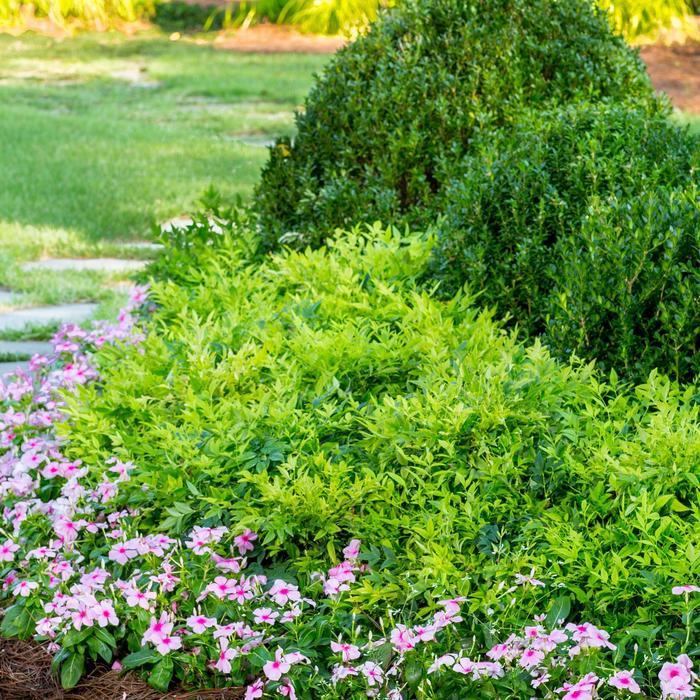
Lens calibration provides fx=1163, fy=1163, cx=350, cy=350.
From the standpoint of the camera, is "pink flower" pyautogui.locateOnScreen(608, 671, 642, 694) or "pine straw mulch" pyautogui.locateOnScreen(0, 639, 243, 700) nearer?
"pink flower" pyautogui.locateOnScreen(608, 671, 642, 694)

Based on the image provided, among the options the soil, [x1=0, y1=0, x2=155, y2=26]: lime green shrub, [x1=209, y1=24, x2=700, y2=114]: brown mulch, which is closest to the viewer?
[x1=209, y1=24, x2=700, y2=114]: brown mulch

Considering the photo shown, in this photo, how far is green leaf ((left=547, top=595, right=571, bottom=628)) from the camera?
8.97 feet

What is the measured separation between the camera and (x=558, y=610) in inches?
108

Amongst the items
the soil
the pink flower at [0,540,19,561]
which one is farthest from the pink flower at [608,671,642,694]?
the soil

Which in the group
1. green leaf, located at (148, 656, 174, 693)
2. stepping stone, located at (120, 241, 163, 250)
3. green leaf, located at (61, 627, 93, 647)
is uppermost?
stepping stone, located at (120, 241, 163, 250)

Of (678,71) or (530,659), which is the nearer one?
(530,659)

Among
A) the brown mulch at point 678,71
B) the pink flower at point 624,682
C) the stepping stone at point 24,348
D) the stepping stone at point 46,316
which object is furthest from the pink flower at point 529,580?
the brown mulch at point 678,71

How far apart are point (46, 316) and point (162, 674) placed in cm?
363

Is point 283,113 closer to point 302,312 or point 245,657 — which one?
point 302,312

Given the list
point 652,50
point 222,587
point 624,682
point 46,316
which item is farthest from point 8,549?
point 652,50

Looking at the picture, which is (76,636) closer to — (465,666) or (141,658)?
(141,658)

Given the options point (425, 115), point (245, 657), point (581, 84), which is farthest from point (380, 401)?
point (581, 84)

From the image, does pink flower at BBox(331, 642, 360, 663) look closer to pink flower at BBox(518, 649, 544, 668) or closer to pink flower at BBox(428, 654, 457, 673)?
pink flower at BBox(428, 654, 457, 673)

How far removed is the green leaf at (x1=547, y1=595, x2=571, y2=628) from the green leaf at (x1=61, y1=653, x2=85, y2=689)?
3.94 feet
